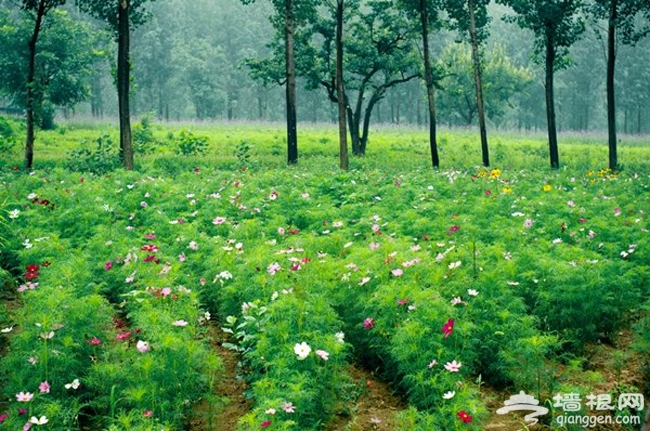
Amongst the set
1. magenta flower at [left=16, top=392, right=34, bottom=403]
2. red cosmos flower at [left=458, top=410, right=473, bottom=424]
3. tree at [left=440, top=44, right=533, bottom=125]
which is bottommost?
red cosmos flower at [left=458, top=410, right=473, bottom=424]

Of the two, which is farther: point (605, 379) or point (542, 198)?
point (542, 198)

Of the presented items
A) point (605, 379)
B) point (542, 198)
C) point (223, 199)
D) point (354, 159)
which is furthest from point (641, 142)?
point (605, 379)

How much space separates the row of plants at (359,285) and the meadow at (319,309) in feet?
0.08

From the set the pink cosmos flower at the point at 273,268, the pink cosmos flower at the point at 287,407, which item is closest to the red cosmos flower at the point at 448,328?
the pink cosmos flower at the point at 287,407

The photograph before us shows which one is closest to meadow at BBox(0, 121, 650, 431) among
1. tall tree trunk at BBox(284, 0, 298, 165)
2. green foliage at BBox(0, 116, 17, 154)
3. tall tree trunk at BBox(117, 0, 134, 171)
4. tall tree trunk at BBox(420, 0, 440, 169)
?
tall tree trunk at BBox(117, 0, 134, 171)

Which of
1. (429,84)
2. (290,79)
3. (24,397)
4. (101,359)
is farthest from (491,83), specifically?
(24,397)

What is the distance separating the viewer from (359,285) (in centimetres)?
630

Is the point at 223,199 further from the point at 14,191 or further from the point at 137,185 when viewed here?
the point at 14,191

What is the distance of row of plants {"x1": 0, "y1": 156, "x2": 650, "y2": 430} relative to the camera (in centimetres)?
496

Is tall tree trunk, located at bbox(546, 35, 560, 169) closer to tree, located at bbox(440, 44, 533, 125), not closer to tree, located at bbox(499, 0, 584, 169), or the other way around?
tree, located at bbox(499, 0, 584, 169)

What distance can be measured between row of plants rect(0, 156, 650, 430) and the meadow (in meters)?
0.02

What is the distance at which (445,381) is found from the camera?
476 cm

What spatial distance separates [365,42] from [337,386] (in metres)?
24.7

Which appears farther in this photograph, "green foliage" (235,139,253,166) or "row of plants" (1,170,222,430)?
"green foliage" (235,139,253,166)
